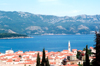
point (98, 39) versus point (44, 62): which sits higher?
point (98, 39)

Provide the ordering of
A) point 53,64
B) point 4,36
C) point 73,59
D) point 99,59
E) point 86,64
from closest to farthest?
point 99,59 < point 86,64 < point 53,64 < point 73,59 < point 4,36

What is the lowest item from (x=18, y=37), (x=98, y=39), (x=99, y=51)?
(x=99, y=51)

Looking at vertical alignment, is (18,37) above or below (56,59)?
above

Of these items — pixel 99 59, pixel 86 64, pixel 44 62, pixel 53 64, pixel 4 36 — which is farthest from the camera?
pixel 4 36

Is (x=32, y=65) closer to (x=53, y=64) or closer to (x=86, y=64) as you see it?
(x=53, y=64)

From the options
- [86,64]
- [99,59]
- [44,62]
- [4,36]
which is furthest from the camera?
[4,36]

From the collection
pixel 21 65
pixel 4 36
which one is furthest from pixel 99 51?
pixel 4 36

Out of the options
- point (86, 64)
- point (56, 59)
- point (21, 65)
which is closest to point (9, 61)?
point (21, 65)

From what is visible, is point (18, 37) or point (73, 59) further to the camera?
point (18, 37)

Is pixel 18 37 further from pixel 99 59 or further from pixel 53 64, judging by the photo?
pixel 99 59
